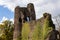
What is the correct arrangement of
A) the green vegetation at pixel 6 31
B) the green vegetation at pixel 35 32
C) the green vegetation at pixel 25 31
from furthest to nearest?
the green vegetation at pixel 6 31 → the green vegetation at pixel 25 31 → the green vegetation at pixel 35 32

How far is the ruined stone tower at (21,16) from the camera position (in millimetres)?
31119

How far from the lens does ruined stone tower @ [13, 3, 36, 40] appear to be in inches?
1225

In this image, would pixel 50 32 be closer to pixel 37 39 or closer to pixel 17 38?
pixel 37 39

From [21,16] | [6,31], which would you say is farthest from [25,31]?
[6,31]

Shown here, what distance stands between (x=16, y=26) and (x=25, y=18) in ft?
5.69

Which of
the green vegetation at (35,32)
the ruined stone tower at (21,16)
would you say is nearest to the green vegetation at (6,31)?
the green vegetation at (35,32)

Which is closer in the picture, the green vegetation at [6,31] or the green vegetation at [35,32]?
the green vegetation at [35,32]

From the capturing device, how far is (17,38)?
3102 cm

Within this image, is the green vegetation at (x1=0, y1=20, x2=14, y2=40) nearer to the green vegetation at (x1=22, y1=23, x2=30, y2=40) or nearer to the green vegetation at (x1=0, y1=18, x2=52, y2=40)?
the green vegetation at (x1=0, y1=18, x2=52, y2=40)

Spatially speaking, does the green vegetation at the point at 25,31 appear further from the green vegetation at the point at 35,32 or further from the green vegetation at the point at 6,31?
the green vegetation at the point at 6,31

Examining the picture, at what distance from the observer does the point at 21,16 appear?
31.5 metres

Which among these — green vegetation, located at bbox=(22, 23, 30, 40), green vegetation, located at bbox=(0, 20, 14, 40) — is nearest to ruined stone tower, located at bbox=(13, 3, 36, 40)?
green vegetation, located at bbox=(22, 23, 30, 40)

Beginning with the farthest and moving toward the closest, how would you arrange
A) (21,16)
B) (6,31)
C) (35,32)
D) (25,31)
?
(6,31), (21,16), (25,31), (35,32)

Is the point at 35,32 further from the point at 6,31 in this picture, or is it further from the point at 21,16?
the point at 6,31
